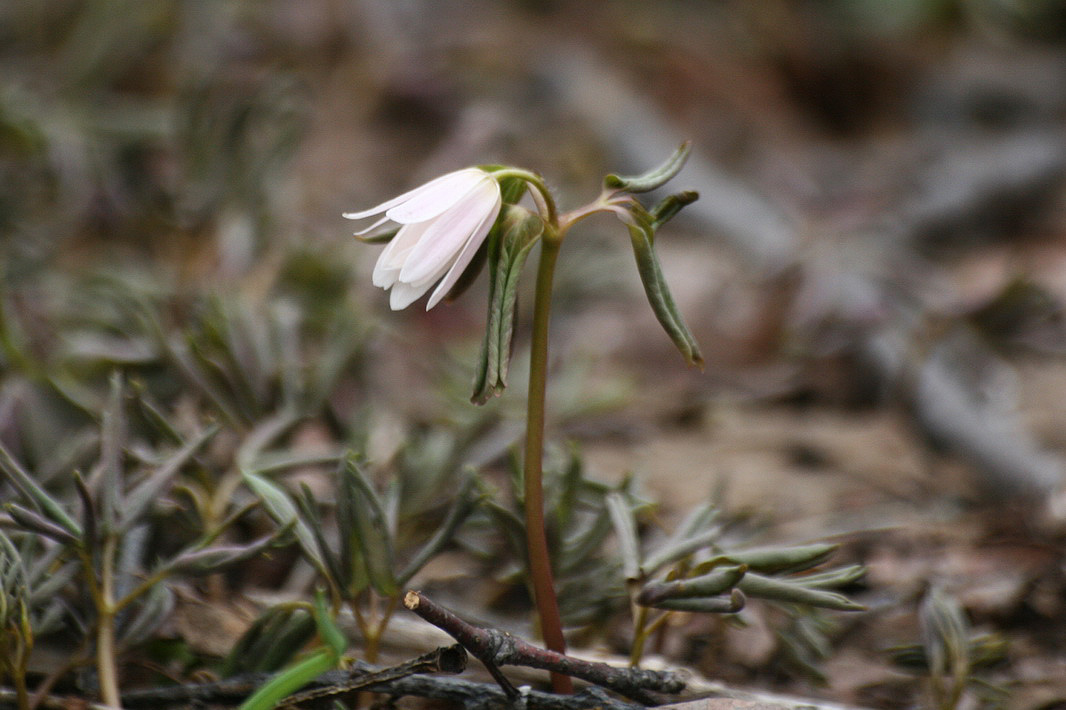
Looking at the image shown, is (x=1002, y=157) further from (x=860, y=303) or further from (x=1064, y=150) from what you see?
(x=860, y=303)

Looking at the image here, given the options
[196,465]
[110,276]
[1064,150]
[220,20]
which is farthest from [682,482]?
[220,20]

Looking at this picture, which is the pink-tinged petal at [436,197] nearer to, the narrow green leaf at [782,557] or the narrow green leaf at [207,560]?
the narrow green leaf at [207,560]

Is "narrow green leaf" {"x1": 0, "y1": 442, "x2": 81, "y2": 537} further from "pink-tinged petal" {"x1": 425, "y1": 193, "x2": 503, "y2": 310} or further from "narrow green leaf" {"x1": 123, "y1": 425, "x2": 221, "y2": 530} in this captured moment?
"pink-tinged petal" {"x1": 425, "y1": 193, "x2": 503, "y2": 310}

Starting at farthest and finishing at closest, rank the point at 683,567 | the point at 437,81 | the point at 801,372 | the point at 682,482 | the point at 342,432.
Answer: the point at 437,81, the point at 801,372, the point at 682,482, the point at 342,432, the point at 683,567

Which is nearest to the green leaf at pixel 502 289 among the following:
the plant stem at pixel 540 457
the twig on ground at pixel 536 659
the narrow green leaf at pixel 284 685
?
the plant stem at pixel 540 457

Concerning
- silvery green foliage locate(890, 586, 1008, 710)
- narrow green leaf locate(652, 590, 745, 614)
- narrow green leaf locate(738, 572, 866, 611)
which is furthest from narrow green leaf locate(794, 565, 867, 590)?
silvery green foliage locate(890, 586, 1008, 710)

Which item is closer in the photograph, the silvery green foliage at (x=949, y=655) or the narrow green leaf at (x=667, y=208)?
the narrow green leaf at (x=667, y=208)
